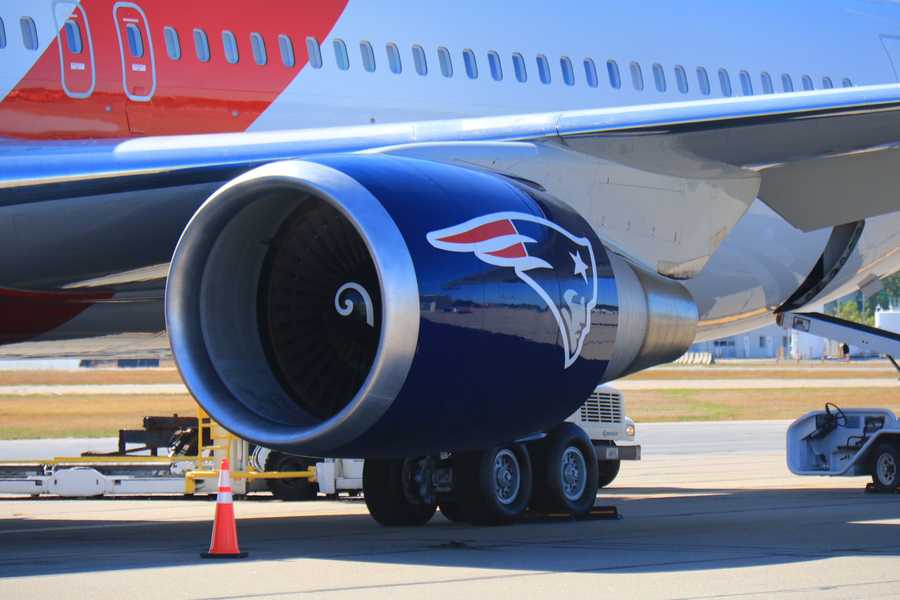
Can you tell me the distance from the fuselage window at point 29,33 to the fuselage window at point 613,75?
16.6ft

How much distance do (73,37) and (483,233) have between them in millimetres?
3553

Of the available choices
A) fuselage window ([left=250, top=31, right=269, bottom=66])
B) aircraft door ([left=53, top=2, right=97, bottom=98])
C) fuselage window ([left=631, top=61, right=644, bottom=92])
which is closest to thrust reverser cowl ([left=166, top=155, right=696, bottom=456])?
aircraft door ([left=53, top=2, right=97, bottom=98])

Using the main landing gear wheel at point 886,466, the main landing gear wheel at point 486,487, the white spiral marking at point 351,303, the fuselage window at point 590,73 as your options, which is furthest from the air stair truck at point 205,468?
the white spiral marking at point 351,303

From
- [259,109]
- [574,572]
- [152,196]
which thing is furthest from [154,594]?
[259,109]

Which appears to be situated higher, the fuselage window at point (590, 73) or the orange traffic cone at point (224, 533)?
the fuselage window at point (590, 73)

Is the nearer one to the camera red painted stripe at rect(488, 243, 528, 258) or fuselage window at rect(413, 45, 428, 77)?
red painted stripe at rect(488, 243, 528, 258)

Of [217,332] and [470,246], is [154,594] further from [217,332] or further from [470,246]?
[470,246]

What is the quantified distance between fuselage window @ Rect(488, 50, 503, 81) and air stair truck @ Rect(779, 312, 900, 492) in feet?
12.6

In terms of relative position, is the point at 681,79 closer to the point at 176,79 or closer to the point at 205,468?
the point at 176,79

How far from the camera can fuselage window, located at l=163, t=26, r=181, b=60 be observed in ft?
34.3

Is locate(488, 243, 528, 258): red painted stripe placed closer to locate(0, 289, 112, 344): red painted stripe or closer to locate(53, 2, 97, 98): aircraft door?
locate(53, 2, 97, 98): aircraft door

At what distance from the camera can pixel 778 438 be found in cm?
2630

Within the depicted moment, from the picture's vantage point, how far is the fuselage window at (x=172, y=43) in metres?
10.5

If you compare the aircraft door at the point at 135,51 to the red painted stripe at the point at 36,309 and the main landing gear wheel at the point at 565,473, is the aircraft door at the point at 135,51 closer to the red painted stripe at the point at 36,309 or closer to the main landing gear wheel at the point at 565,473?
the red painted stripe at the point at 36,309
